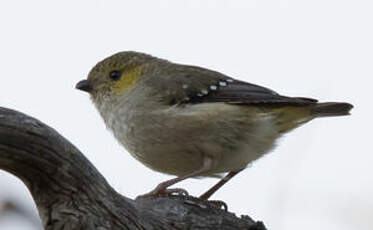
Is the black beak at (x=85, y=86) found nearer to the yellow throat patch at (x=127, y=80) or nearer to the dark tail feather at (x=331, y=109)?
the yellow throat patch at (x=127, y=80)

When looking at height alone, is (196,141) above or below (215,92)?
below

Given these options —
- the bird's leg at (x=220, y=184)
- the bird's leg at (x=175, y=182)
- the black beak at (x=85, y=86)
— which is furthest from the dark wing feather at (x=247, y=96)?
the black beak at (x=85, y=86)

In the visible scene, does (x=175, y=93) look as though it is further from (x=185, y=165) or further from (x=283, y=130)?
(x=283, y=130)

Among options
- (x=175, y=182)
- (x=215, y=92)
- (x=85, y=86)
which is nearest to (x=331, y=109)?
(x=215, y=92)

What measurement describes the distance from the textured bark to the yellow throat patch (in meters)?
2.34

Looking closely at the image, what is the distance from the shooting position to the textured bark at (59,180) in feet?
11.6

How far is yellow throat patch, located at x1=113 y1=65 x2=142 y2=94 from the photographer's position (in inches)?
257

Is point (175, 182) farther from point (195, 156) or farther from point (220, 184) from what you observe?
point (220, 184)

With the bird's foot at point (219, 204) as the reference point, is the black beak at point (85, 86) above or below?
above

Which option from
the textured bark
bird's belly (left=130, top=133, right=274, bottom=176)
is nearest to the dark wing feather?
bird's belly (left=130, top=133, right=274, bottom=176)

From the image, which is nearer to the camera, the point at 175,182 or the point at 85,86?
the point at 175,182

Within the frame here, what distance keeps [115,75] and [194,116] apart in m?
1.30

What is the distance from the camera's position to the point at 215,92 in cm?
626

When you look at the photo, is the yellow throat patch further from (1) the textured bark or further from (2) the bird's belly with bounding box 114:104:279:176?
(1) the textured bark
